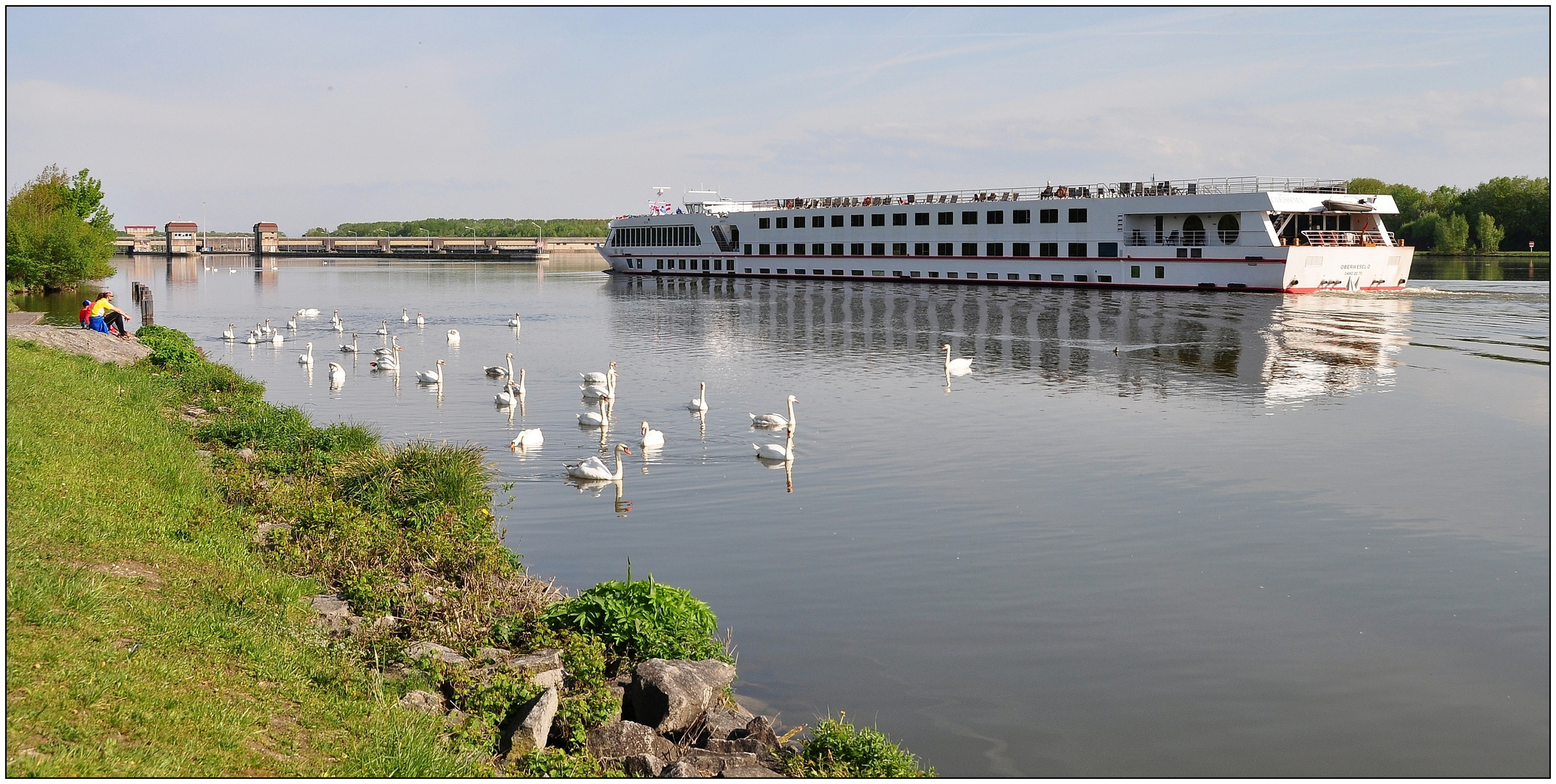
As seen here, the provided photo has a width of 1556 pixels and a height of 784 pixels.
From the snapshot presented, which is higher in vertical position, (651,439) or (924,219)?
(924,219)

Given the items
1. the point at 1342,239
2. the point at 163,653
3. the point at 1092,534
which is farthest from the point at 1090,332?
the point at 163,653

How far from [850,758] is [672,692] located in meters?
1.38

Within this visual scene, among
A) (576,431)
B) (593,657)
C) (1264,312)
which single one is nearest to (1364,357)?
(1264,312)

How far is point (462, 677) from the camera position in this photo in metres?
8.76

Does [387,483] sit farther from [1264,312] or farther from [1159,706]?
[1264,312]

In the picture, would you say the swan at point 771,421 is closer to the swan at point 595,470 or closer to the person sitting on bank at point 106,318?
the swan at point 595,470

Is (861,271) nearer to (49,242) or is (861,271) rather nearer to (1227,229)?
(1227,229)

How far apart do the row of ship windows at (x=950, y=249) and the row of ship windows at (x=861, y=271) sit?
126cm

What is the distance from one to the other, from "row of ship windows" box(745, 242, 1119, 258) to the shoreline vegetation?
60557mm

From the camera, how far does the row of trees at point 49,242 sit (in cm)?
5272

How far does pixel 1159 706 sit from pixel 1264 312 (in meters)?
44.5

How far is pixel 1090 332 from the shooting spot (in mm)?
42500

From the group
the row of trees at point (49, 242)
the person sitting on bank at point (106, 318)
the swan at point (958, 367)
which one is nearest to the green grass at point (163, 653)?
the person sitting on bank at point (106, 318)

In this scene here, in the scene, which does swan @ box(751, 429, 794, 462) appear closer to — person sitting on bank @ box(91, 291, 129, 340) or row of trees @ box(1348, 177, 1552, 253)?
person sitting on bank @ box(91, 291, 129, 340)
